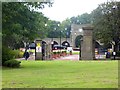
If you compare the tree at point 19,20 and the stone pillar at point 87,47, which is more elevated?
the tree at point 19,20

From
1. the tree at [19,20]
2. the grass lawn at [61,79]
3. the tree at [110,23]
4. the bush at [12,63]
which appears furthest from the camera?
the tree at [110,23]

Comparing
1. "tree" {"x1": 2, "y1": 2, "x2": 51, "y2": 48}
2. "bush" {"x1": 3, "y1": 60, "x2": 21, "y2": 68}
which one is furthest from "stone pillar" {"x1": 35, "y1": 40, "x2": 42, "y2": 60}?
"bush" {"x1": 3, "y1": 60, "x2": 21, "y2": 68}

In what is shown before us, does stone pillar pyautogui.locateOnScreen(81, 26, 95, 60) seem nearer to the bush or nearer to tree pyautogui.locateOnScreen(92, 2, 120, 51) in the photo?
tree pyautogui.locateOnScreen(92, 2, 120, 51)

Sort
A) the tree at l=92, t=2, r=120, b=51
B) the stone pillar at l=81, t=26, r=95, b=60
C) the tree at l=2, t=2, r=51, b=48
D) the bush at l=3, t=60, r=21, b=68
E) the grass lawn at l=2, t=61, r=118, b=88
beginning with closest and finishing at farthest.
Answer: the grass lawn at l=2, t=61, r=118, b=88
the tree at l=2, t=2, r=51, b=48
the bush at l=3, t=60, r=21, b=68
the stone pillar at l=81, t=26, r=95, b=60
the tree at l=92, t=2, r=120, b=51

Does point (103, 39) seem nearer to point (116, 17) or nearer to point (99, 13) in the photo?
point (116, 17)

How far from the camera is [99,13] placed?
6084cm

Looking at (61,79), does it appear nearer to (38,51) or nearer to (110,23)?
(38,51)

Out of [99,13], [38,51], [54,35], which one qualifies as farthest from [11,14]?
[54,35]

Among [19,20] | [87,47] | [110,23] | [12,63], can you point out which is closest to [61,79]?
[12,63]

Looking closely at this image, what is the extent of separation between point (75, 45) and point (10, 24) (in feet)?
276

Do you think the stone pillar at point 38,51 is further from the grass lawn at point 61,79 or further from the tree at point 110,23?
the grass lawn at point 61,79

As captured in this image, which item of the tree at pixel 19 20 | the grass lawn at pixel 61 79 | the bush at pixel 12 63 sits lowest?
the grass lawn at pixel 61 79

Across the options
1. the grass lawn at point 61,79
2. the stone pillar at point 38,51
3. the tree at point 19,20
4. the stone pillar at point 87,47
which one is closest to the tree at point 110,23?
the stone pillar at point 87,47

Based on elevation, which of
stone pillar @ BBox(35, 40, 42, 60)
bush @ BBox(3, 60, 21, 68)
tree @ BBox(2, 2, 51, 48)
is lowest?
bush @ BBox(3, 60, 21, 68)
